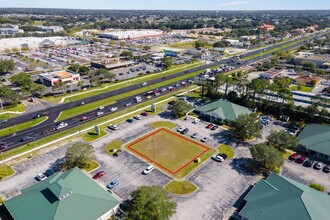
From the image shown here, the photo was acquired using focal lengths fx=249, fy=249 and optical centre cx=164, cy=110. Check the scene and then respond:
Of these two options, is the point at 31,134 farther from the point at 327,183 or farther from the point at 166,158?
the point at 327,183

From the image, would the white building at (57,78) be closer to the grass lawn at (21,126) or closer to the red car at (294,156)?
the grass lawn at (21,126)

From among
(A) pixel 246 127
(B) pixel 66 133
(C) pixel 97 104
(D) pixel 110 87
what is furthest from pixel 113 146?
(D) pixel 110 87

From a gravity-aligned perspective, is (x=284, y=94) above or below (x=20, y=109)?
above

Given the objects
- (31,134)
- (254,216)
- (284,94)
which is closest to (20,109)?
(31,134)

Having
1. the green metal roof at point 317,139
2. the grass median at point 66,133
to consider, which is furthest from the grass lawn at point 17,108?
the green metal roof at point 317,139

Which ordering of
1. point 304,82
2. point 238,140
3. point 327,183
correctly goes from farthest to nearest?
1. point 304,82
2. point 238,140
3. point 327,183

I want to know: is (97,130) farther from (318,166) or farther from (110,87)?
(318,166)
